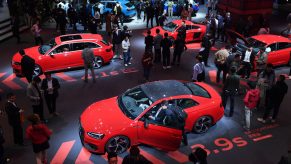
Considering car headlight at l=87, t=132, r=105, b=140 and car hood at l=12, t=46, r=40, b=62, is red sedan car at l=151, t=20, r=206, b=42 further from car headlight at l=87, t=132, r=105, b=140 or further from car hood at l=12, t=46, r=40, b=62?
car headlight at l=87, t=132, r=105, b=140

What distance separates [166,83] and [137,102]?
1.28m

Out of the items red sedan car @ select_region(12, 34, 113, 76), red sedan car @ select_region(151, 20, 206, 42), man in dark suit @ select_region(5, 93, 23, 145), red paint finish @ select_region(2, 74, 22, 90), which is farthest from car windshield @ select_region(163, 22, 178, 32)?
man in dark suit @ select_region(5, 93, 23, 145)

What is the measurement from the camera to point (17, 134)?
884 cm

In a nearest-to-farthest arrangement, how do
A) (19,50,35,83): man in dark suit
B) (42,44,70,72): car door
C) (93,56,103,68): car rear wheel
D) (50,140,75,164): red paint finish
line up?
(50,140,75,164): red paint finish → (19,50,35,83): man in dark suit → (42,44,70,72): car door → (93,56,103,68): car rear wheel

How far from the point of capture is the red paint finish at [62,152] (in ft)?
27.6

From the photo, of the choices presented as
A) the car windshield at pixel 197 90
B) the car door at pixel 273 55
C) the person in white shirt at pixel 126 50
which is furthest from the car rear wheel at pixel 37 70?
the car door at pixel 273 55

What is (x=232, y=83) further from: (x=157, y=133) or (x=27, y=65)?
(x=27, y=65)

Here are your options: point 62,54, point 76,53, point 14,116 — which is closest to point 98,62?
point 76,53

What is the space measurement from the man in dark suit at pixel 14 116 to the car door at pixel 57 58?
518cm

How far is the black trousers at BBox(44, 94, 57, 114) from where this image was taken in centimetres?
998

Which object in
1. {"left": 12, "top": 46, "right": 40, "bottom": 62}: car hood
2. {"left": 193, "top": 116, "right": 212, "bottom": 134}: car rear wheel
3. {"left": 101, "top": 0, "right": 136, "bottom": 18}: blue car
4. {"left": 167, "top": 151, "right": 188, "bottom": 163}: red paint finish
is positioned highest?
{"left": 101, "top": 0, "right": 136, "bottom": 18}: blue car

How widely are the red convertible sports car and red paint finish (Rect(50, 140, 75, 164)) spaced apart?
0.65 m

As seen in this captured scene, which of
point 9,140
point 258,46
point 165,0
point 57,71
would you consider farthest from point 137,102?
point 165,0

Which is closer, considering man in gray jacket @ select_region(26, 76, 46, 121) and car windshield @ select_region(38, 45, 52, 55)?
man in gray jacket @ select_region(26, 76, 46, 121)
